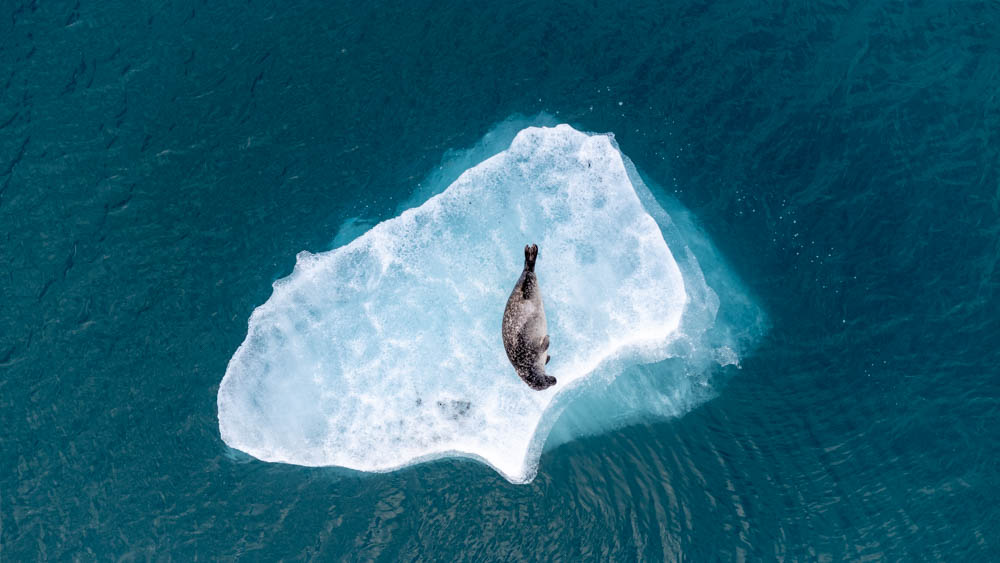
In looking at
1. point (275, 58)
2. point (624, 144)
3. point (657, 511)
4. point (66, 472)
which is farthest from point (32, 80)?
point (657, 511)

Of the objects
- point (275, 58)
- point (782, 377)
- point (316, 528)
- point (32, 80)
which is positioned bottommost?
point (316, 528)

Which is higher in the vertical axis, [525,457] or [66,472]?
[525,457]

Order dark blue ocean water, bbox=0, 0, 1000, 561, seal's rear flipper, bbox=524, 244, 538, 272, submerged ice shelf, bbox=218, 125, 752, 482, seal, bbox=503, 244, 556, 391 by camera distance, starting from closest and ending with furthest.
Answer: seal's rear flipper, bbox=524, 244, 538, 272
seal, bbox=503, 244, 556, 391
dark blue ocean water, bbox=0, 0, 1000, 561
submerged ice shelf, bbox=218, 125, 752, 482

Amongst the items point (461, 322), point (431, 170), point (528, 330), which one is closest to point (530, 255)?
point (528, 330)

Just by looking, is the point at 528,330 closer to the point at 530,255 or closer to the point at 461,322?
the point at 530,255

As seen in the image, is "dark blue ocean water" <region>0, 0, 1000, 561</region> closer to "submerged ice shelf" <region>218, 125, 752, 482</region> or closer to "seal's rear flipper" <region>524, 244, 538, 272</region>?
"submerged ice shelf" <region>218, 125, 752, 482</region>

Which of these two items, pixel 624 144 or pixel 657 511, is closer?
pixel 657 511

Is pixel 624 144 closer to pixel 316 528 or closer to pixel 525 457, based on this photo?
pixel 525 457

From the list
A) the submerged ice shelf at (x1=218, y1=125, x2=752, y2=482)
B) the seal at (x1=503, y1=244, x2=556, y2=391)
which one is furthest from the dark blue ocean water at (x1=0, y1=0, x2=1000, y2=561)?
the seal at (x1=503, y1=244, x2=556, y2=391)
